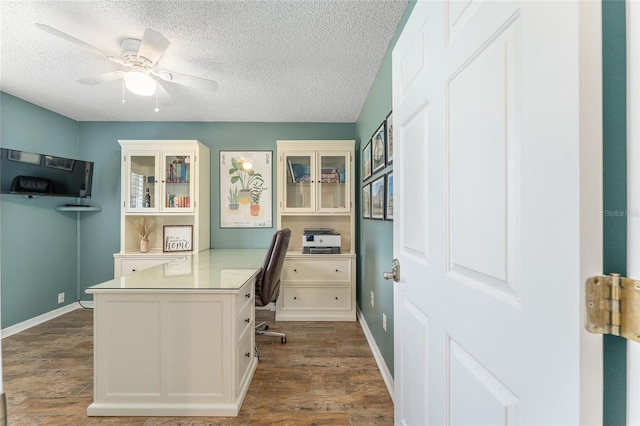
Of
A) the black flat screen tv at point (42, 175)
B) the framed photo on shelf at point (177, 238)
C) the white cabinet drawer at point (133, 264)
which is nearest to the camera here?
the black flat screen tv at point (42, 175)

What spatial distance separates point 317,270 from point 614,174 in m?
2.84

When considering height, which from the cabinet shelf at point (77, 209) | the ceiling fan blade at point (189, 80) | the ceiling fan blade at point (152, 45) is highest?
the ceiling fan blade at point (152, 45)

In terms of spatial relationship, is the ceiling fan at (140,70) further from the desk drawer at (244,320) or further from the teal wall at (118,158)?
the desk drawer at (244,320)

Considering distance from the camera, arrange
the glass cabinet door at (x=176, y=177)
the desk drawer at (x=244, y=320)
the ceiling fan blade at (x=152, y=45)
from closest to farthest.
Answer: the ceiling fan blade at (x=152, y=45)
the desk drawer at (x=244, y=320)
the glass cabinet door at (x=176, y=177)

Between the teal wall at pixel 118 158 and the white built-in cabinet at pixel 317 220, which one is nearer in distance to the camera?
the white built-in cabinet at pixel 317 220

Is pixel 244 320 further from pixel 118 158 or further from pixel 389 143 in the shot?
pixel 118 158

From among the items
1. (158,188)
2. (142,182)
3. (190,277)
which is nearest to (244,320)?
(190,277)

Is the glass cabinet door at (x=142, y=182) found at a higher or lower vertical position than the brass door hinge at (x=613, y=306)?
higher

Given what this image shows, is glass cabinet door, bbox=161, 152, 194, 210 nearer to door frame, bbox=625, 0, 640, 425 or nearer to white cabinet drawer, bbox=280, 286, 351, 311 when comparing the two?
white cabinet drawer, bbox=280, 286, 351, 311

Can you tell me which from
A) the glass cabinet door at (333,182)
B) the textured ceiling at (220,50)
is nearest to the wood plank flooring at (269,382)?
the glass cabinet door at (333,182)

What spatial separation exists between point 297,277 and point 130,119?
2.81 meters

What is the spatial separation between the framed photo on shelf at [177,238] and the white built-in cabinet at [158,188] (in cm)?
9

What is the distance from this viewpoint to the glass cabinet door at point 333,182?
10.7 feet

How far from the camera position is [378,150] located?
2.24m
